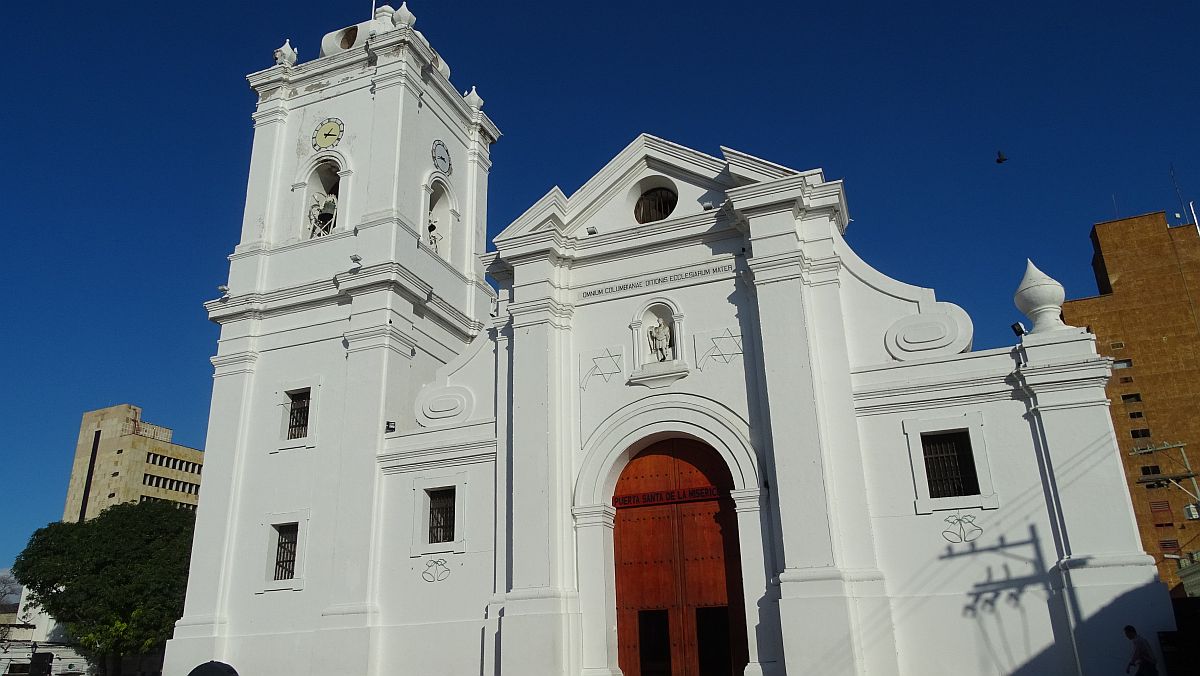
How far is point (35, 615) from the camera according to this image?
181 feet

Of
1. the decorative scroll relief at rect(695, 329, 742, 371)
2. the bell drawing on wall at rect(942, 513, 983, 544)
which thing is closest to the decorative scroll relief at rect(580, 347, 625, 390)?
the decorative scroll relief at rect(695, 329, 742, 371)

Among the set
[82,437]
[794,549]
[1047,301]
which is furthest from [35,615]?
[1047,301]

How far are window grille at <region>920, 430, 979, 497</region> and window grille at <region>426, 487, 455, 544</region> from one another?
8.54m

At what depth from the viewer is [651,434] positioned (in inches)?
623

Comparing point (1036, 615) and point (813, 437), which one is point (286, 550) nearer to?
point (813, 437)

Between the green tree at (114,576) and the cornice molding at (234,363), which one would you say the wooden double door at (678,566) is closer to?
the cornice molding at (234,363)

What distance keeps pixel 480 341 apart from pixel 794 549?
7.70 m

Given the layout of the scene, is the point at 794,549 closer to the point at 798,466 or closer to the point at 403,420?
the point at 798,466

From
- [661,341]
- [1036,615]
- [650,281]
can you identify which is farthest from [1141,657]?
[650,281]

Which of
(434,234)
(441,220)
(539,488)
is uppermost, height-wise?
(441,220)

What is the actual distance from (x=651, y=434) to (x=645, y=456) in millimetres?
626

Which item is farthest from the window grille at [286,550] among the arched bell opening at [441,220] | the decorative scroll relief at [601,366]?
the arched bell opening at [441,220]

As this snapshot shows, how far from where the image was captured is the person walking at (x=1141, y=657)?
11383mm

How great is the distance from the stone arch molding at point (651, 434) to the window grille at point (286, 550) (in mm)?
→ 6167
